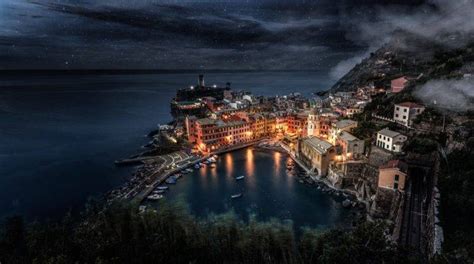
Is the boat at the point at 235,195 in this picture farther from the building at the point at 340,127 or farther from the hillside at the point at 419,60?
the hillside at the point at 419,60

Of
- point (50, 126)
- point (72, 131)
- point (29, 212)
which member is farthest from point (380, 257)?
point (50, 126)

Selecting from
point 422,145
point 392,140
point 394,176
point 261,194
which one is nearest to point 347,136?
point 392,140

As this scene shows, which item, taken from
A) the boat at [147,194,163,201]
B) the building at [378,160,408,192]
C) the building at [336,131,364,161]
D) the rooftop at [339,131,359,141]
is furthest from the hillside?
the boat at [147,194,163,201]

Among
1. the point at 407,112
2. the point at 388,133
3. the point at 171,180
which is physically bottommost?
the point at 171,180

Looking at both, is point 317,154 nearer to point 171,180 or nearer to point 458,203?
point 458,203

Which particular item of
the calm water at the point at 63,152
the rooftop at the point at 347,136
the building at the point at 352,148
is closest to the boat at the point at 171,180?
the calm water at the point at 63,152

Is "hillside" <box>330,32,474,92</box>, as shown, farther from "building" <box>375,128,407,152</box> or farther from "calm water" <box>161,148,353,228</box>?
"calm water" <box>161,148,353,228</box>

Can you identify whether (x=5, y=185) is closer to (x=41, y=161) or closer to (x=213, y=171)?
(x=41, y=161)
